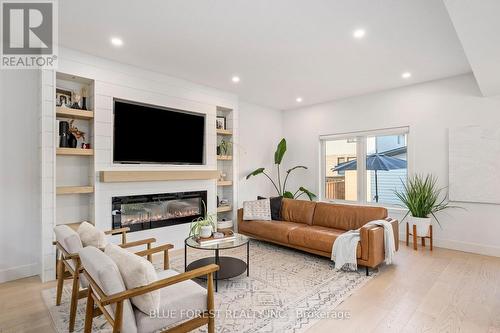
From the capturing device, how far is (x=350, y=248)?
3.39 m

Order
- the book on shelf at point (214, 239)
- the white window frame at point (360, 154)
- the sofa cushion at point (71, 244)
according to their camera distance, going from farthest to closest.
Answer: the white window frame at point (360, 154)
the book on shelf at point (214, 239)
the sofa cushion at point (71, 244)

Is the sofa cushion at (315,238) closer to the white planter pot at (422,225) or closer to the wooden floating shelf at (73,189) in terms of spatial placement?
the white planter pot at (422,225)

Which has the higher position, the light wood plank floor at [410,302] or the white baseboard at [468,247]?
the white baseboard at [468,247]

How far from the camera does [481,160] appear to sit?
162 inches

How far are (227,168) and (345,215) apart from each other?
7.68 feet

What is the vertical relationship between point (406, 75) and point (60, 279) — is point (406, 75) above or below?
above

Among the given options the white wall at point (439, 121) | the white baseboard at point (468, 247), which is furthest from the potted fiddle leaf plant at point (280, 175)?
the white baseboard at point (468, 247)

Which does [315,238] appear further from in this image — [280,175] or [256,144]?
[280,175]

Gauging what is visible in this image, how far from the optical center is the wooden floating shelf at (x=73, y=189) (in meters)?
3.33

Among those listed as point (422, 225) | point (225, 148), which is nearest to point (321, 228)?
point (422, 225)

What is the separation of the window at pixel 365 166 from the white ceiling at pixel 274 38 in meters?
1.14

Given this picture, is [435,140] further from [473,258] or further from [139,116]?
[139,116]

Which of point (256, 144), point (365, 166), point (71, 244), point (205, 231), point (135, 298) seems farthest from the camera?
point (256, 144)

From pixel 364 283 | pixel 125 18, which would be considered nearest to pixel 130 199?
pixel 125 18
